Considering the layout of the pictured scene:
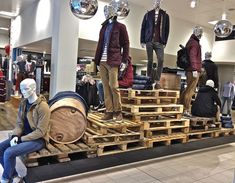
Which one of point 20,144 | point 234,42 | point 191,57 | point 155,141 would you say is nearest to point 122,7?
point 191,57

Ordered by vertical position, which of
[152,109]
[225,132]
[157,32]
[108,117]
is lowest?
[225,132]

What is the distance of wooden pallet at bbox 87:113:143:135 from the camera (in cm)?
342

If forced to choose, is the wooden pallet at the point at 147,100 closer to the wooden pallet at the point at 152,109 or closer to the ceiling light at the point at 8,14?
the wooden pallet at the point at 152,109

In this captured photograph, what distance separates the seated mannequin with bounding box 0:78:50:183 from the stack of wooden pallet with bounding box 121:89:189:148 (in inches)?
63.3

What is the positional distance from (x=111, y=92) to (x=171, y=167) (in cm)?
148

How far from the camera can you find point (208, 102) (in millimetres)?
4867

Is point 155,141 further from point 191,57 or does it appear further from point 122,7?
point 122,7

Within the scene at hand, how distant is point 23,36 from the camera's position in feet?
29.2

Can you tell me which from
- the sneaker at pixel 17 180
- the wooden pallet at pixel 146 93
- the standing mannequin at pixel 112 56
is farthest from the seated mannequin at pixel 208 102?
the sneaker at pixel 17 180

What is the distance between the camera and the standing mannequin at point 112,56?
3.57 meters

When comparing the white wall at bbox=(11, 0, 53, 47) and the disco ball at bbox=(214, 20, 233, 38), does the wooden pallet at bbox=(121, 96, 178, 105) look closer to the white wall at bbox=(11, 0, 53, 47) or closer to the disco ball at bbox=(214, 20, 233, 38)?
the disco ball at bbox=(214, 20, 233, 38)

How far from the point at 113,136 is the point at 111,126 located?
0.14 meters

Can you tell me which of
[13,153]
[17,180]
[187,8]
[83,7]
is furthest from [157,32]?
[187,8]

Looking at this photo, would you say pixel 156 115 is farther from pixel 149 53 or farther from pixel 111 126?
pixel 149 53
